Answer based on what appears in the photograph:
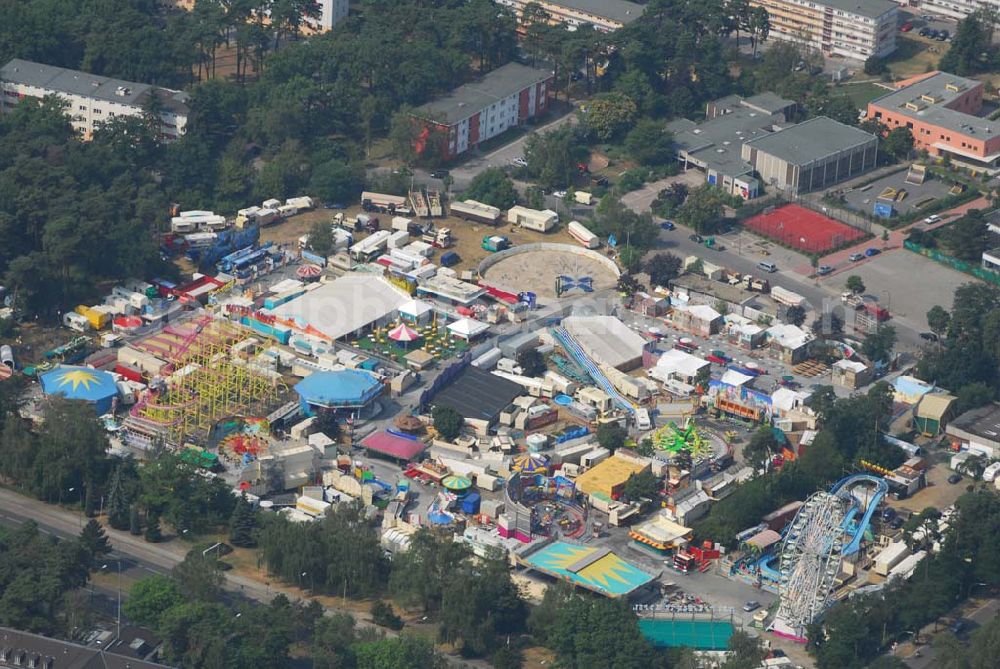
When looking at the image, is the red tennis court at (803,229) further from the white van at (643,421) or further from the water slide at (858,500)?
the water slide at (858,500)

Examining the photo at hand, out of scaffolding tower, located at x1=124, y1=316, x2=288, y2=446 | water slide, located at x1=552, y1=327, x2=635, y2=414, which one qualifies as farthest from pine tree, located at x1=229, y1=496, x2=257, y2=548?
water slide, located at x1=552, y1=327, x2=635, y2=414

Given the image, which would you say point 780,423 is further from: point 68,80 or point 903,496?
point 68,80

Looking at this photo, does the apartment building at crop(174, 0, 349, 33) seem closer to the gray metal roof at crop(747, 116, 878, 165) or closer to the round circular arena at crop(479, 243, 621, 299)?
the round circular arena at crop(479, 243, 621, 299)

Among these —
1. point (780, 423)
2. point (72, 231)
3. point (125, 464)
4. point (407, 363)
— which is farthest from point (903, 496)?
point (72, 231)

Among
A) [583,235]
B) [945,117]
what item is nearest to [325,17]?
[583,235]

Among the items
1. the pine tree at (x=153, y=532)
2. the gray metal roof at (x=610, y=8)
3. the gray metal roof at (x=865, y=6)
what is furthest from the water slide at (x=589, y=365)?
the gray metal roof at (x=865, y=6)

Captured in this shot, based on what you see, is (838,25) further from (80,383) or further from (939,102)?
(80,383)
